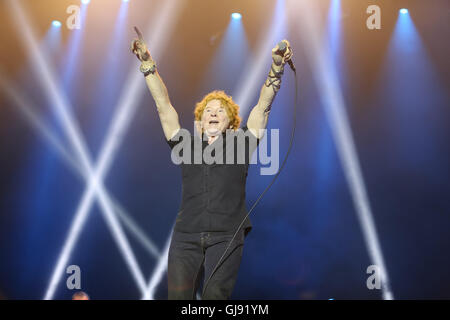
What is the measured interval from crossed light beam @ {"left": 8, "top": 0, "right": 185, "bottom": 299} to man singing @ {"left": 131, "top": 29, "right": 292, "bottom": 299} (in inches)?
106

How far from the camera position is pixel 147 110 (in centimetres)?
519

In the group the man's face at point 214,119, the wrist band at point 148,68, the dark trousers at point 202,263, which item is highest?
the wrist band at point 148,68

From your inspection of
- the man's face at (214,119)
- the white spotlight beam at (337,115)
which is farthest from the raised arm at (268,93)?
the white spotlight beam at (337,115)

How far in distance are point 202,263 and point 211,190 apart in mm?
353

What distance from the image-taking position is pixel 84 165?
5070mm

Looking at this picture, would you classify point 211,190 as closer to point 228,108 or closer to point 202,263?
point 202,263

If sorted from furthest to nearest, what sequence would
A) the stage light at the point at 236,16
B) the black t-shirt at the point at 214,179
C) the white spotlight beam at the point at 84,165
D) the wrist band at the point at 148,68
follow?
the stage light at the point at 236,16
the white spotlight beam at the point at 84,165
the wrist band at the point at 148,68
the black t-shirt at the point at 214,179

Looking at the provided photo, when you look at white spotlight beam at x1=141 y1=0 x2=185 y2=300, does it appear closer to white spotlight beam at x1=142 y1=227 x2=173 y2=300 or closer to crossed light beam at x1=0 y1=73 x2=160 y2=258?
crossed light beam at x1=0 y1=73 x2=160 y2=258

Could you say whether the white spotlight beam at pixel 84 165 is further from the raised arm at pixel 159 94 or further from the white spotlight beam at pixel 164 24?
the raised arm at pixel 159 94

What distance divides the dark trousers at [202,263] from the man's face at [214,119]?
60 centimetres

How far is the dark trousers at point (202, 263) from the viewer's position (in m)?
2.05

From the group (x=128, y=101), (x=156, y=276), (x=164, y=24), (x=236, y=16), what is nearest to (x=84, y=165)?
(x=128, y=101)
